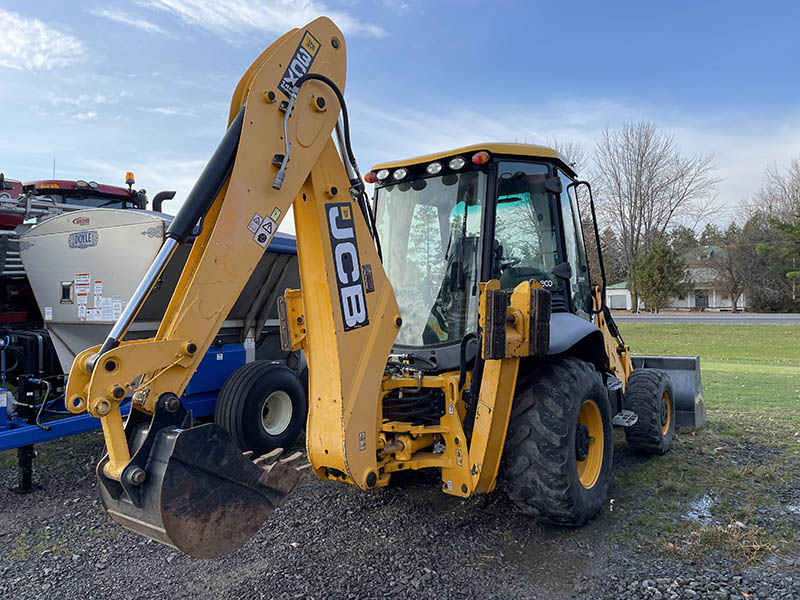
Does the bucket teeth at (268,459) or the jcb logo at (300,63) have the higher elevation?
the jcb logo at (300,63)

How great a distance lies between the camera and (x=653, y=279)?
38812 mm

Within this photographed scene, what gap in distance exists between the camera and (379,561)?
3506 mm

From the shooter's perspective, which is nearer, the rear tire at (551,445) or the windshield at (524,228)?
the rear tire at (551,445)

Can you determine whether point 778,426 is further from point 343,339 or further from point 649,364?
point 343,339

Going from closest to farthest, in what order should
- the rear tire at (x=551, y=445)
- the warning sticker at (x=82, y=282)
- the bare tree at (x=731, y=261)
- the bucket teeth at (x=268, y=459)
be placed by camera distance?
the bucket teeth at (x=268, y=459), the rear tire at (x=551, y=445), the warning sticker at (x=82, y=282), the bare tree at (x=731, y=261)

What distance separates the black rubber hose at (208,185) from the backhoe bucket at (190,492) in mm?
854

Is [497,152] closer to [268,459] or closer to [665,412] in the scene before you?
[268,459]

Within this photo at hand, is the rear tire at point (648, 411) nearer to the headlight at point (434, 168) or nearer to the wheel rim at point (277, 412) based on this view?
the headlight at point (434, 168)

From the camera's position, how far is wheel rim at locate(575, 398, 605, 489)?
4.18 metres

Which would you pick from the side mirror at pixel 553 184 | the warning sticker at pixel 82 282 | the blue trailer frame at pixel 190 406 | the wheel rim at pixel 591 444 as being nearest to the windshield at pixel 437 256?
the side mirror at pixel 553 184

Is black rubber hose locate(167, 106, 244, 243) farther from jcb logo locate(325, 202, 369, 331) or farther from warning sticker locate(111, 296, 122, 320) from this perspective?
warning sticker locate(111, 296, 122, 320)

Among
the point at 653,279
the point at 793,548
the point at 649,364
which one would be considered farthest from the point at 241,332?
the point at 653,279

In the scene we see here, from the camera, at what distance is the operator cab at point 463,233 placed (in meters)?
3.96

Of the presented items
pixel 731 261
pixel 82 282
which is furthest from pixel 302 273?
pixel 731 261
